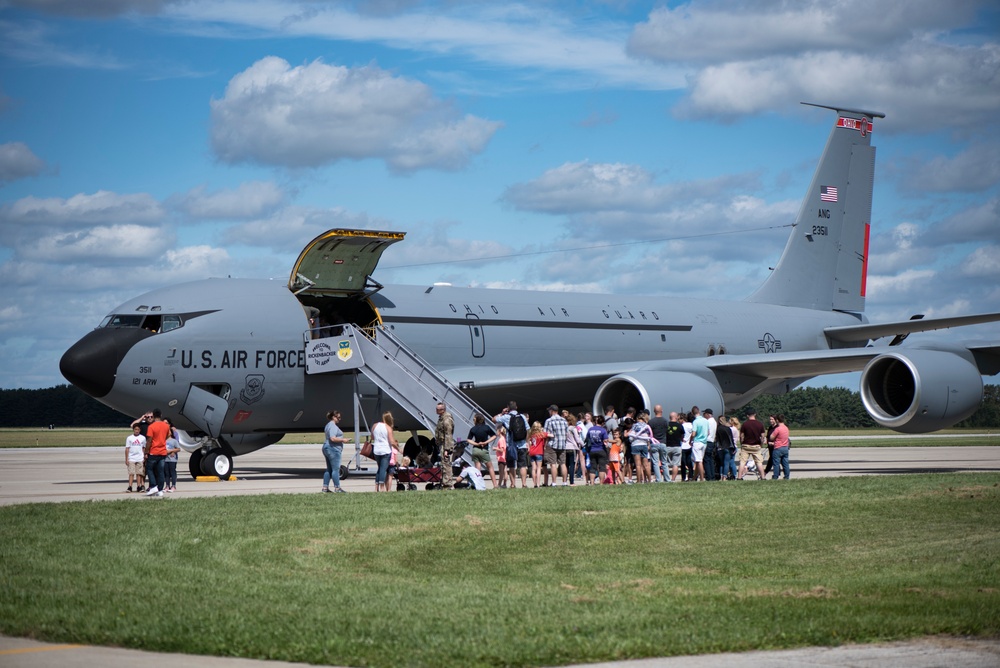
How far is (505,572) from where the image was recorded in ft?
39.7

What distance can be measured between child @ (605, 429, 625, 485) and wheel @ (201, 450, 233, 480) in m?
8.51

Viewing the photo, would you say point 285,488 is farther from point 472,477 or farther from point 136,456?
point 472,477

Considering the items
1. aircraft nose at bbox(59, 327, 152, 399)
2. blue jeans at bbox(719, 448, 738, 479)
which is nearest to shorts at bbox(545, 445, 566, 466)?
blue jeans at bbox(719, 448, 738, 479)

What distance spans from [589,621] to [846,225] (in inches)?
1224

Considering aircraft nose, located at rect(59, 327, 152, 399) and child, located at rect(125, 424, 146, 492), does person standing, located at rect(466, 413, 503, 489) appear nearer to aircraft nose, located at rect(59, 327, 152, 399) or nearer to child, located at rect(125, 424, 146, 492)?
child, located at rect(125, 424, 146, 492)

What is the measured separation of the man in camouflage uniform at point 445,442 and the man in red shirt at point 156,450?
4758 millimetres

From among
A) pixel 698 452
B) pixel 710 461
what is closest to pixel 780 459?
pixel 710 461

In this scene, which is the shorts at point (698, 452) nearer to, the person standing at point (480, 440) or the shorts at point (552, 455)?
the shorts at point (552, 455)

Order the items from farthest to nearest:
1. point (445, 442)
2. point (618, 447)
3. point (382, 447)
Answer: point (618, 447) → point (445, 442) → point (382, 447)

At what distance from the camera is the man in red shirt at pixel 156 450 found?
797 inches

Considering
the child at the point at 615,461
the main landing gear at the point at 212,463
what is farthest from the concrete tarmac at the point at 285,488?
the child at the point at 615,461

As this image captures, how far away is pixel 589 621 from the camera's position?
29.8 feet

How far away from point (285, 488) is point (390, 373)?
12.3 ft

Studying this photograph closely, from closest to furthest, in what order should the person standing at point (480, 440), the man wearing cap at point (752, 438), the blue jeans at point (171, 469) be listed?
the blue jeans at point (171, 469)
the person standing at point (480, 440)
the man wearing cap at point (752, 438)
